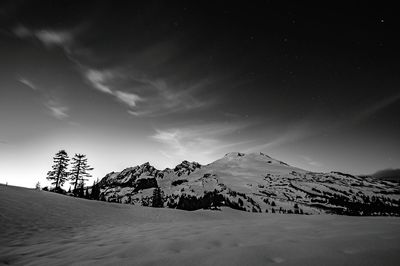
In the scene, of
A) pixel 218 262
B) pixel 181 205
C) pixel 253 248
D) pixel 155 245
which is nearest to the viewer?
pixel 218 262

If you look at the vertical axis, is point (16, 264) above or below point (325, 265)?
below

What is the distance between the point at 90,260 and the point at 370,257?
408cm

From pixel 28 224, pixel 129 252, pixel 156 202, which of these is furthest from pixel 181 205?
pixel 129 252

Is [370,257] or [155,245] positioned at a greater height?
[370,257]

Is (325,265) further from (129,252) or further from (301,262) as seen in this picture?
(129,252)

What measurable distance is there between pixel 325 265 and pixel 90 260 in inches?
138

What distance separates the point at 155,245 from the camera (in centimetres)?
432

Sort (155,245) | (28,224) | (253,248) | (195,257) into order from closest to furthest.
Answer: (195,257) → (253,248) → (155,245) → (28,224)

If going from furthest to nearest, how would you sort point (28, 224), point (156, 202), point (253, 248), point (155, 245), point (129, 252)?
1. point (156, 202)
2. point (28, 224)
3. point (155, 245)
4. point (129, 252)
5. point (253, 248)

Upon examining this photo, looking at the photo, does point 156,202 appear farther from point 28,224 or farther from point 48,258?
point 48,258

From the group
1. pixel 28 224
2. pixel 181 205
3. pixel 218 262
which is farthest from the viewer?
pixel 181 205

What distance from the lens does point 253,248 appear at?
3479 millimetres

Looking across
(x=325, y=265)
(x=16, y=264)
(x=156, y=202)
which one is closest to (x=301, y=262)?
(x=325, y=265)

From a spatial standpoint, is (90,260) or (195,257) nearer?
(195,257)
